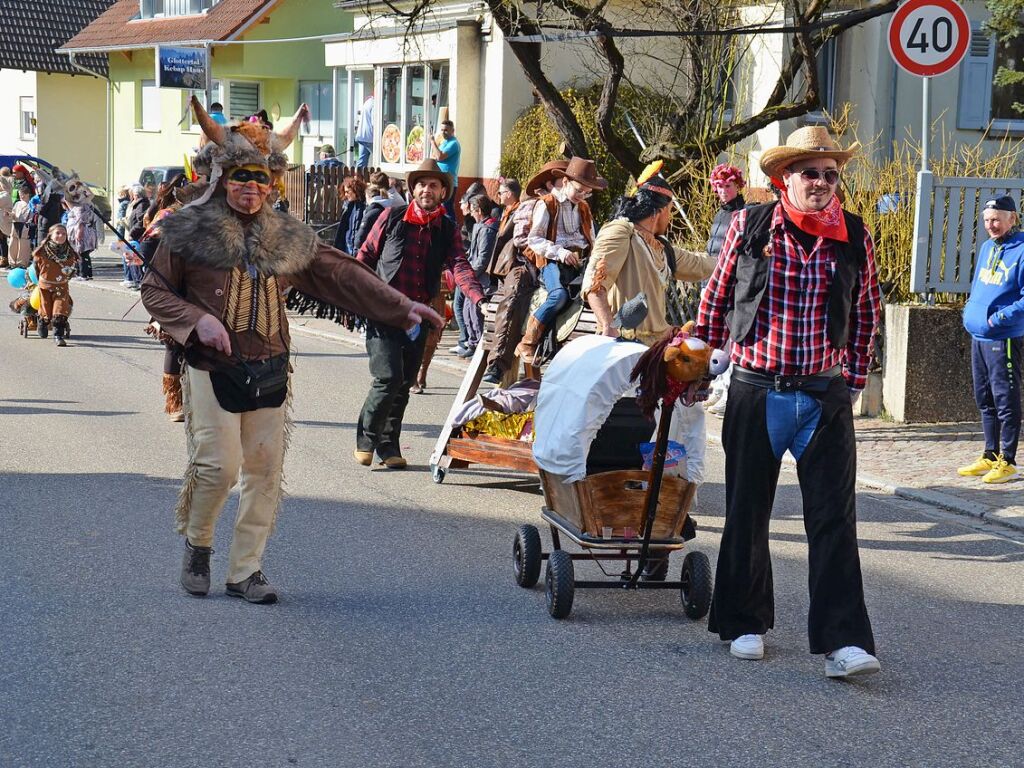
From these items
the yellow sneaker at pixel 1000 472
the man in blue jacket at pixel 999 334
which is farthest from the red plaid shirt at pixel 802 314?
the yellow sneaker at pixel 1000 472

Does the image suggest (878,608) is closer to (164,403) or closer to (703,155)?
(164,403)

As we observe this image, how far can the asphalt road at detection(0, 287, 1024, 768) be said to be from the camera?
4.87 metres

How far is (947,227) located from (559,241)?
14.6ft

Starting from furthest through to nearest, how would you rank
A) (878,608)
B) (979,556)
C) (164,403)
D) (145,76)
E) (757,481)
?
(145,76), (164,403), (979,556), (878,608), (757,481)

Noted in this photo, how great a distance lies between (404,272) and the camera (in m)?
9.89

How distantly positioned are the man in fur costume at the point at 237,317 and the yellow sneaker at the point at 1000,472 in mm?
4827

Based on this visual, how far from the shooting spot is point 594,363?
20.9 feet

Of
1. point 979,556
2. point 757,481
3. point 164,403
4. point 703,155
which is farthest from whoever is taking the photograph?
point 703,155

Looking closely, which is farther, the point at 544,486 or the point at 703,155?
the point at 703,155

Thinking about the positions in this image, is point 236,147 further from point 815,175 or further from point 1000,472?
point 1000,472

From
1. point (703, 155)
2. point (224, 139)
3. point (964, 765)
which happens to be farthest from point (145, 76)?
point (964, 765)

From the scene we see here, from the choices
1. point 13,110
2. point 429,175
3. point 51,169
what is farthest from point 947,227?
point 13,110

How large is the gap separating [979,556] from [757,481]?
276cm

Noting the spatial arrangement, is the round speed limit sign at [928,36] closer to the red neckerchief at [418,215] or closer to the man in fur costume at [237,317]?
the red neckerchief at [418,215]
